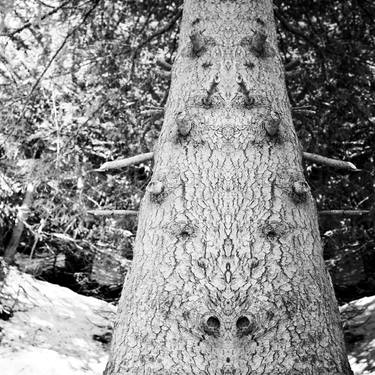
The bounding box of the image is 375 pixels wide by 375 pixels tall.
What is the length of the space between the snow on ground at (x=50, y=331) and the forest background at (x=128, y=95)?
97 centimetres

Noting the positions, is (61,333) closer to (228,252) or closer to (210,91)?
(210,91)

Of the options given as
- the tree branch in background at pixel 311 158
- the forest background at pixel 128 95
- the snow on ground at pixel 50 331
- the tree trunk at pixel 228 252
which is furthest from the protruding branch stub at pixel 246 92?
the snow on ground at pixel 50 331

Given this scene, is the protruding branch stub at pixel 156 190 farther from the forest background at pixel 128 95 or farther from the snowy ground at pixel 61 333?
the snowy ground at pixel 61 333

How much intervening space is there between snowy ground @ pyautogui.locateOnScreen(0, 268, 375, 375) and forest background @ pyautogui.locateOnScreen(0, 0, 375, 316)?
97cm

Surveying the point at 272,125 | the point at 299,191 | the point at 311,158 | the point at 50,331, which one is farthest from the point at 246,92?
the point at 50,331

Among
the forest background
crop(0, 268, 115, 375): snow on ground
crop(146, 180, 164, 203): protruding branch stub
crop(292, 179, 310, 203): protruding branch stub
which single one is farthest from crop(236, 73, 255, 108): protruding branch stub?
crop(0, 268, 115, 375): snow on ground

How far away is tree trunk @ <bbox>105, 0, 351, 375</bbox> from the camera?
4.98 feet

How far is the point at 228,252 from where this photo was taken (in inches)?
68.5

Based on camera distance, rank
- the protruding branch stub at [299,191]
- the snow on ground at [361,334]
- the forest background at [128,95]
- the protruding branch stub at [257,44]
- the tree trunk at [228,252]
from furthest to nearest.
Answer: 1. the snow on ground at [361,334]
2. the forest background at [128,95]
3. the protruding branch stub at [257,44]
4. the protruding branch stub at [299,191]
5. the tree trunk at [228,252]

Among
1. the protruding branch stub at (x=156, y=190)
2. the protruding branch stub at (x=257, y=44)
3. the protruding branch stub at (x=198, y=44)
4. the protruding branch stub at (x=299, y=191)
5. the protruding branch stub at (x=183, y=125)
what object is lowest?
the protruding branch stub at (x=156, y=190)

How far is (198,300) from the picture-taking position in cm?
162

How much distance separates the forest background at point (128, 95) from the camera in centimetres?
Answer: 507

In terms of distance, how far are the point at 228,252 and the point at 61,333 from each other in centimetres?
563

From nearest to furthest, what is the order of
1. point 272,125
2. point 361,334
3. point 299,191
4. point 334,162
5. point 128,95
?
1. point 299,191
2. point 272,125
3. point 334,162
4. point 361,334
5. point 128,95
